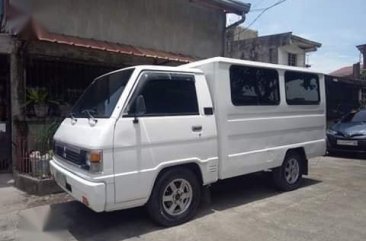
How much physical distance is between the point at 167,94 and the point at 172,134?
0.57 meters

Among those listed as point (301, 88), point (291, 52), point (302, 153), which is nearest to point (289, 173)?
point (302, 153)

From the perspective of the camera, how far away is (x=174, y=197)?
198 inches

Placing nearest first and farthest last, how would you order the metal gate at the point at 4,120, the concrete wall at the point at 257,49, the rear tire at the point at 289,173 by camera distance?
the rear tire at the point at 289,173, the metal gate at the point at 4,120, the concrete wall at the point at 257,49

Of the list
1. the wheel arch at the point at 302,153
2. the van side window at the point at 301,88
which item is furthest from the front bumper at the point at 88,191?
the van side window at the point at 301,88

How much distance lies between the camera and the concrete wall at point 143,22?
843cm

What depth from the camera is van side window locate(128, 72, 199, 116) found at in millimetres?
4812

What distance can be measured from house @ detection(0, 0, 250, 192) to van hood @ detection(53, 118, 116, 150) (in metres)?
2.19

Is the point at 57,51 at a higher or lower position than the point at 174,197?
higher

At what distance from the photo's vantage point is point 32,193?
657 cm

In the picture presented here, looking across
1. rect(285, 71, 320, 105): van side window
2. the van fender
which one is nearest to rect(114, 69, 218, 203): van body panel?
the van fender

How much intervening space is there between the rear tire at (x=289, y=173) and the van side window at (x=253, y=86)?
1206mm

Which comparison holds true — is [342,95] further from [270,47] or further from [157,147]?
[157,147]

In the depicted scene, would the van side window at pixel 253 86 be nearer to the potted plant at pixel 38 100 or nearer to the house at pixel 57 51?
the house at pixel 57 51

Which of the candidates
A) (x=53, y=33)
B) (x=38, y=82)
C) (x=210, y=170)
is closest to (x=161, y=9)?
(x=53, y=33)
